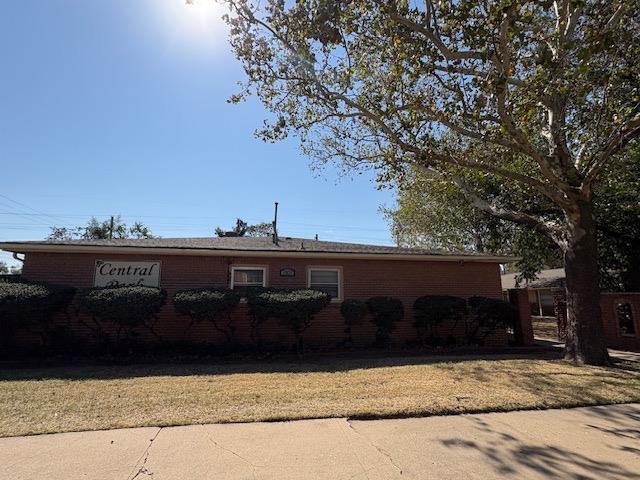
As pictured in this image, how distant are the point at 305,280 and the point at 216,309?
304 cm

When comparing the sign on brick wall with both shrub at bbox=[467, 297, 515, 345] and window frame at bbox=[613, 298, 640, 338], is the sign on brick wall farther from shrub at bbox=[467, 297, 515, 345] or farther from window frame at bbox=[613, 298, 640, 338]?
window frame at bbox=[613, 298, 640, 338]

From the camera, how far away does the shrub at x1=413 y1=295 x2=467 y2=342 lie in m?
11.9

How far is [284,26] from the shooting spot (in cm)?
902

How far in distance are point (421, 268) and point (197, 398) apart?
8.64 m

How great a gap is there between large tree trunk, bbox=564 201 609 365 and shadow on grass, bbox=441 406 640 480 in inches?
179

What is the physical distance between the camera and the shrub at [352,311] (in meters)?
11.6

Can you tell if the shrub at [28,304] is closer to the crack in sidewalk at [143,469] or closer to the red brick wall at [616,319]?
the crack in sidewalk at [143,469]

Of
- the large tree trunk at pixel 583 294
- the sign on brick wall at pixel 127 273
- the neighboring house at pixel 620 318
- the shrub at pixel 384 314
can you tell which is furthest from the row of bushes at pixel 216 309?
the large tree trunk at pixel 583 294

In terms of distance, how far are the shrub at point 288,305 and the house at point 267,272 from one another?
0.91 metres

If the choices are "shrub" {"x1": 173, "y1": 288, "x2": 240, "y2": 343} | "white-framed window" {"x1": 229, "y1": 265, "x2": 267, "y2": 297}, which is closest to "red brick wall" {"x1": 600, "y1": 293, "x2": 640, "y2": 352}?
"white-framed window" {"x1": 229, "y1": 265, "x2": 267, "y2": 297}

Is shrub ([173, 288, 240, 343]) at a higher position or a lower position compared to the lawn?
higher

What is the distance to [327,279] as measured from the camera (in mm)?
12594

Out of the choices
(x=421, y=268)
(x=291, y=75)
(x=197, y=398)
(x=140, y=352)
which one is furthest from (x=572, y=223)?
(x=140, y=352)

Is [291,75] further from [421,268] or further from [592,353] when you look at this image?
[592,353]
